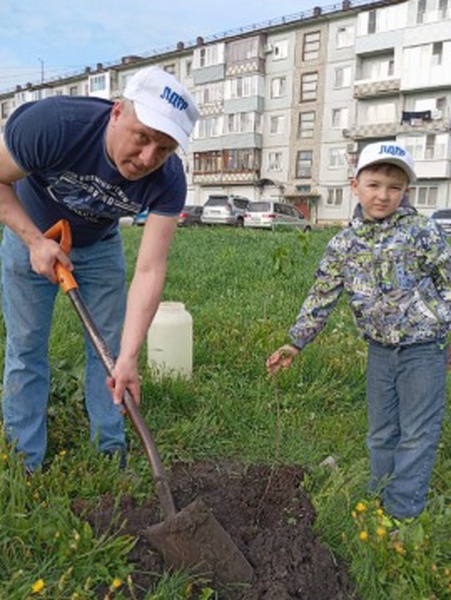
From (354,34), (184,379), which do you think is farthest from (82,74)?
(184,379)

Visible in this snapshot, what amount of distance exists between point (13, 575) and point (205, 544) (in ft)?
1.90

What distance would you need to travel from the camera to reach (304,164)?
125 feet

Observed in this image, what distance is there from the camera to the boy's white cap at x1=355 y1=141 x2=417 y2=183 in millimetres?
2303

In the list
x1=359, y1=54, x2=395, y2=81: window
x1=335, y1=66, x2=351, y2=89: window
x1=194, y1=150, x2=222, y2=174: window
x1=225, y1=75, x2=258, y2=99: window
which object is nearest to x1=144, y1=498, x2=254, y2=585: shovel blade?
x1=359, y1=54, x2=395, y2=81: window

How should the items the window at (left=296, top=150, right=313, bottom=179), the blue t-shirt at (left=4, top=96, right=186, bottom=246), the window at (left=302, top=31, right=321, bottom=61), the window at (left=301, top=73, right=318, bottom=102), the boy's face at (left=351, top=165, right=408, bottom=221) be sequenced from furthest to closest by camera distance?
the window at (left=296, top=150, right=313, bottom=179), the window at (left=301, top=73, right=318, bottom=102), the window at (left=302, top=31, right=321, bottom=61), the boy's face at (left=351, top=165, right=408, bottom=221), the blue t-shirt at (left=4, top=96, right=186, bottom=246)

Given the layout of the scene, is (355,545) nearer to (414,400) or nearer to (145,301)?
(414,400)

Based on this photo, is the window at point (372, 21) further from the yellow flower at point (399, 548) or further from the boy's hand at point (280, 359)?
the yellow flower at point (399, 548)

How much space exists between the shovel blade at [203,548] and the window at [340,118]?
121 ft

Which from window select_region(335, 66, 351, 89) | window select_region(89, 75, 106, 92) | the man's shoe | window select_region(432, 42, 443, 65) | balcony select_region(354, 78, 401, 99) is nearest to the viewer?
the man's shoe

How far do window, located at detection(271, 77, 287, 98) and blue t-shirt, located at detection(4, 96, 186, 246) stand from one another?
128 ft

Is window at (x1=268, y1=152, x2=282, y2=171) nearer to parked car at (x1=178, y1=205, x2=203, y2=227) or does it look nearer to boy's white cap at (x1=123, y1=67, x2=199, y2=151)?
parked car at (x1=178, y1=205, x2=203, y2=227)

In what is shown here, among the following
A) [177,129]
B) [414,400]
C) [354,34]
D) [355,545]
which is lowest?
[355,545]

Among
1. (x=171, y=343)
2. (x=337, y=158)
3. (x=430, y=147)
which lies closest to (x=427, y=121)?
(x=430, y=147)

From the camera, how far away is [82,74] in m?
51.3
